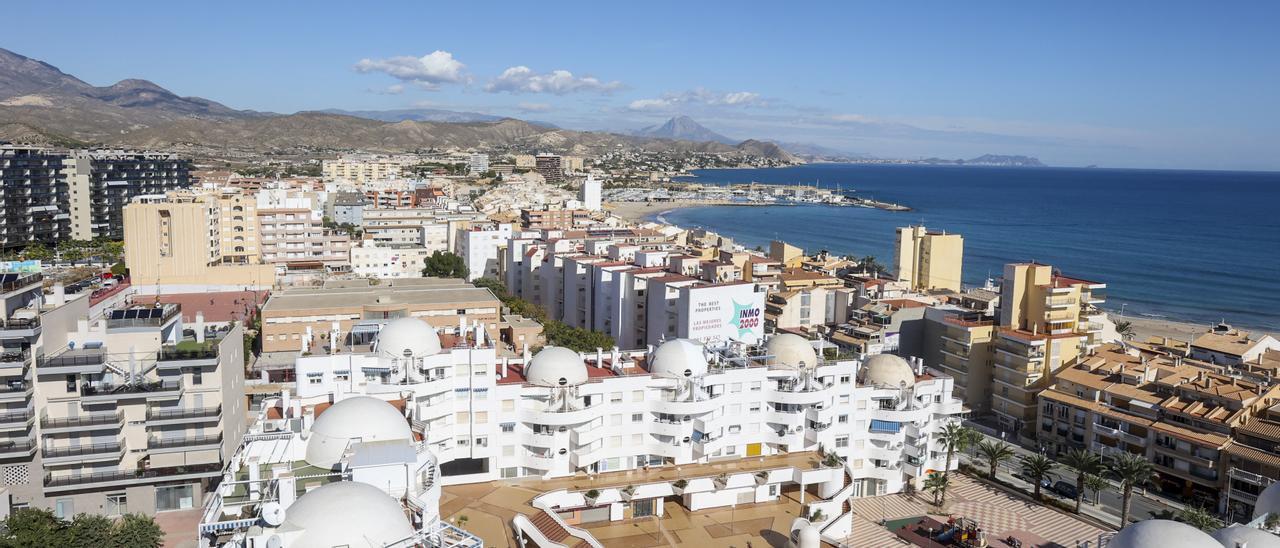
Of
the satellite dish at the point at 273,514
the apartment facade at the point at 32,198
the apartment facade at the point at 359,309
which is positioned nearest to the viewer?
the satellite dish at the point at 273,514

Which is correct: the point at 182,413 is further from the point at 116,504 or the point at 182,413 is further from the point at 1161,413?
the point at 1161,413

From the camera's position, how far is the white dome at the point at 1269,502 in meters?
22.9

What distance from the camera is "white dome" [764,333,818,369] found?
1251 inches

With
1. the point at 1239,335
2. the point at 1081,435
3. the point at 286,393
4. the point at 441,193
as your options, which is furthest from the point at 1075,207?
the point at 286,393

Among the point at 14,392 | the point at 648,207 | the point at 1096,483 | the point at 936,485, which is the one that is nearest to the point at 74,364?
the point at 14,392

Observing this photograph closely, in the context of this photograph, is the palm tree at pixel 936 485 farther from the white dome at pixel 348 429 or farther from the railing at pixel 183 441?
the railing at pixel 183 441

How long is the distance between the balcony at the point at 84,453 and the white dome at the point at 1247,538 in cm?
3064

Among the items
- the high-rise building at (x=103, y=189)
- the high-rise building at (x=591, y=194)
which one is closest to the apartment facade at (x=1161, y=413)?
the high-rise building at (x=103, y=189)

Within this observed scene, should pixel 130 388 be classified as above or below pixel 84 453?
above

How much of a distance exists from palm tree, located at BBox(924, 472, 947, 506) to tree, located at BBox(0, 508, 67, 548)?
2683 cm

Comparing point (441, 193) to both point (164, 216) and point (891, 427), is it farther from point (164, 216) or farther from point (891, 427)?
point (891, 427)

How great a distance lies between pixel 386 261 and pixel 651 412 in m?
46.3

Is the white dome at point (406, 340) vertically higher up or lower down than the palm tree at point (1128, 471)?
higher up

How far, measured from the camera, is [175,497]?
2784 centimetres
